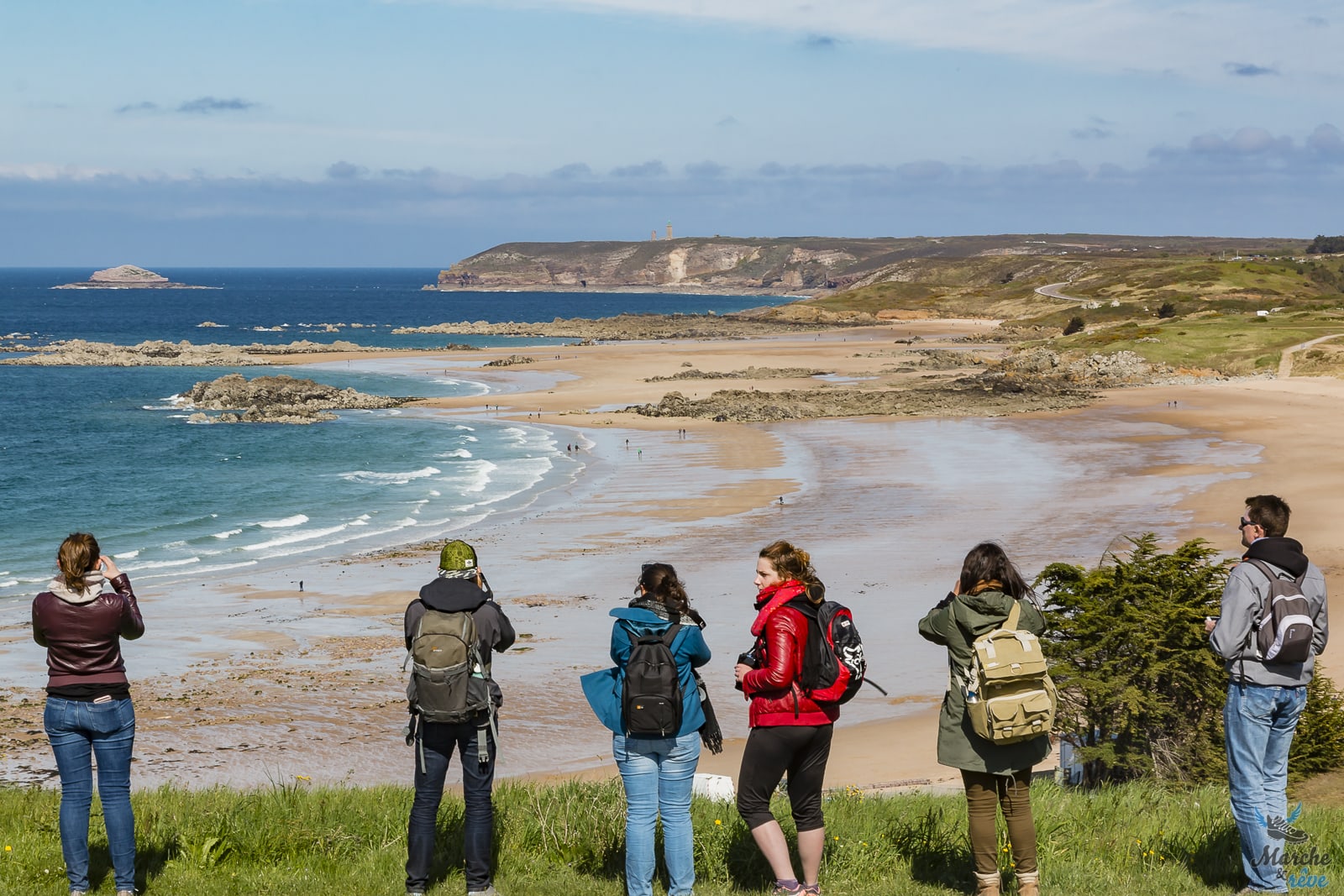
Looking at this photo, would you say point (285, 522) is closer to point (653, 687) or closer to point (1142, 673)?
point (1142, 673)

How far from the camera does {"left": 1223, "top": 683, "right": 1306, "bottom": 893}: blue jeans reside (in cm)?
609

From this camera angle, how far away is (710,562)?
23875mm

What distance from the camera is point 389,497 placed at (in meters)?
33.4

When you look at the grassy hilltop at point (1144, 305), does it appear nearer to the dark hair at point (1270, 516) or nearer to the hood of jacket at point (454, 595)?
the dark hair at point (1270, 516)

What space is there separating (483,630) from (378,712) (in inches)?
397

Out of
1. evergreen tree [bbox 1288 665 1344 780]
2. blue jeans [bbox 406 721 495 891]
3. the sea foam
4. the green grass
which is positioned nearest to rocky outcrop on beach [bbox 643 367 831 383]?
the green grass

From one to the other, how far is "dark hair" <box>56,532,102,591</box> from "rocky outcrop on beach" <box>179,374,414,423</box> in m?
49.3

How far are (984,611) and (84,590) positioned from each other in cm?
429

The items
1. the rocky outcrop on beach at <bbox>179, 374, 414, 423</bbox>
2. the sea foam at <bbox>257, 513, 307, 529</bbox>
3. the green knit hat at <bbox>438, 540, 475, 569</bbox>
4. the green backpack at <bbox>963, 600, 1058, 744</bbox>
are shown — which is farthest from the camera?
the rocky outcrop on beach at <bbox>179, 374, 414, 423</bbox>

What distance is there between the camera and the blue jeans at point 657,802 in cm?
595

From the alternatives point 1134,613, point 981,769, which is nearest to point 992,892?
point 981,769

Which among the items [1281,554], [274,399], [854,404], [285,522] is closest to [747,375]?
[854,404]

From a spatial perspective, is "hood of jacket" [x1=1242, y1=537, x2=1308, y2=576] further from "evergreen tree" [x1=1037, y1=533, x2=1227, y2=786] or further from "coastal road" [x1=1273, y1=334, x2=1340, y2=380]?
"coastal road" [x1=1273, y1=334, x2=1340, y2=380]

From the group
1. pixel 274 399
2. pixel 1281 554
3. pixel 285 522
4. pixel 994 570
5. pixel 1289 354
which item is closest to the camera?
pixel 994 570
